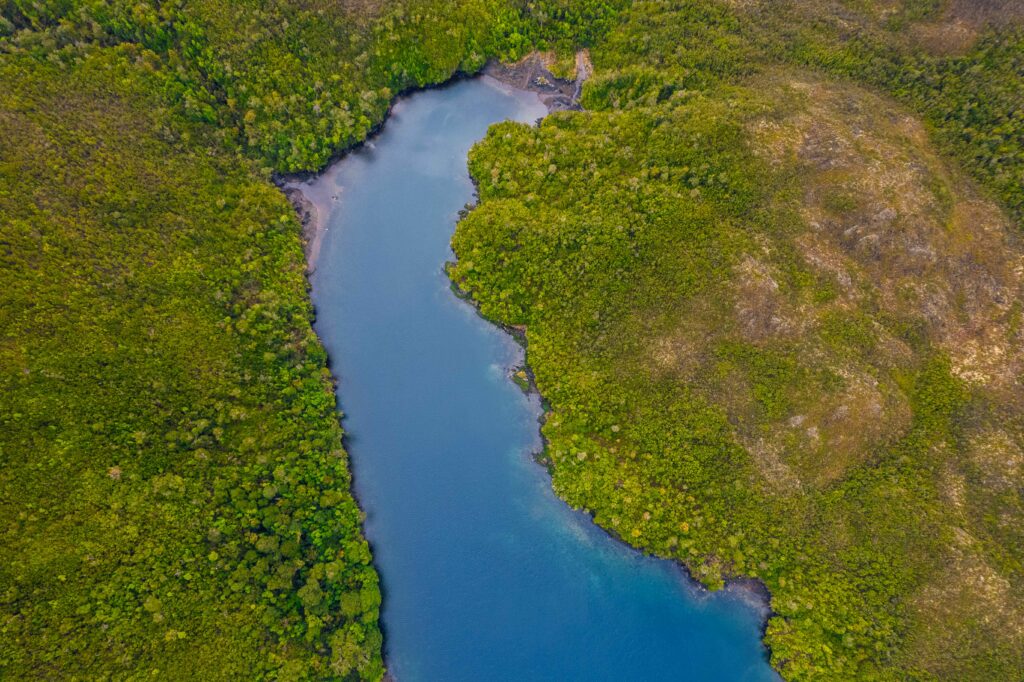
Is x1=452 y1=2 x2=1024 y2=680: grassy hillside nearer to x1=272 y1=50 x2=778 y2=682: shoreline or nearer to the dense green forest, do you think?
the dense green forest

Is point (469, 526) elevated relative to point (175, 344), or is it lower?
lower

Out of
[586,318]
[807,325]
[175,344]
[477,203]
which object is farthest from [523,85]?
[175,344]

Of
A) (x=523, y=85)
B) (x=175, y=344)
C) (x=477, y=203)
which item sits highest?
(x=523, y=85)

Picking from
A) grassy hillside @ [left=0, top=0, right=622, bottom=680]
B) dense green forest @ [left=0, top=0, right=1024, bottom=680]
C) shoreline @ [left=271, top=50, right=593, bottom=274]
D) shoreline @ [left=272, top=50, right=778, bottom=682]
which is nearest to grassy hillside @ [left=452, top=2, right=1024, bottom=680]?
dense green forest @ [left=0, top=0, right=1024, bottom=680]

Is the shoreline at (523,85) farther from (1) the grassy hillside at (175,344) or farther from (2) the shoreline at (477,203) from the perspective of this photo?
(1) the grassy hillside at (175,344)

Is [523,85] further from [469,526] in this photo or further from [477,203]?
[469,526]
